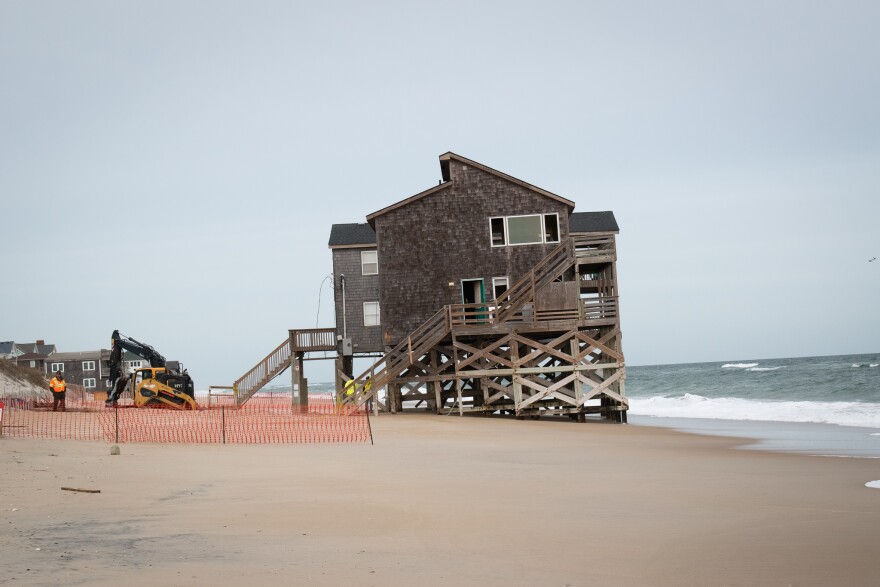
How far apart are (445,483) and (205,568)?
6470mm

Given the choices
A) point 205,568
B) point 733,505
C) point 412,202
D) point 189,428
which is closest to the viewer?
point 205,568

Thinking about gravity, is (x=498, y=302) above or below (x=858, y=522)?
above

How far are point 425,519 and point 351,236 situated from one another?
26986 millimetres

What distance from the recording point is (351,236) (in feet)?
118

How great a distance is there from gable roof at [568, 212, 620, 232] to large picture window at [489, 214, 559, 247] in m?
2.56

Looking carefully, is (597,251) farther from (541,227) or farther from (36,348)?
(36,348)

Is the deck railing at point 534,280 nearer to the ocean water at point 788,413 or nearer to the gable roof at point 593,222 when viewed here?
the gable roof at point 593,222

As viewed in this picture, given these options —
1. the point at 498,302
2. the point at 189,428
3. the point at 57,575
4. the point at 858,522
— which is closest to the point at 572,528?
the point at 858,522

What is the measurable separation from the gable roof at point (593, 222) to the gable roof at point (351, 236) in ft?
28.3

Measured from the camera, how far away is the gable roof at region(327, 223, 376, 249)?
115 ft

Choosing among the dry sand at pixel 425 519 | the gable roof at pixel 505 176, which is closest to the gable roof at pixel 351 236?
the gable roof at pixel 505 176

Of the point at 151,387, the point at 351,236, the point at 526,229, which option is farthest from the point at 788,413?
the point at 151,387

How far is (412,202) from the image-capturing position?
33094 mm

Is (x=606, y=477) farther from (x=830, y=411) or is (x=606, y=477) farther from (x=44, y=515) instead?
(x=830, y=411)
